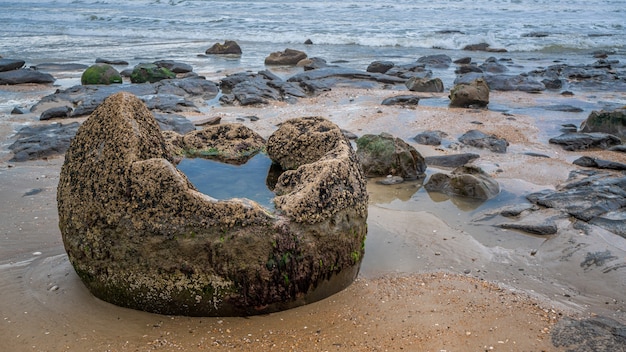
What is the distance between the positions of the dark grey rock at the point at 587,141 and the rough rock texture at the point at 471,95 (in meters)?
2.68

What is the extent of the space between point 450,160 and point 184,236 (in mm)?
4945

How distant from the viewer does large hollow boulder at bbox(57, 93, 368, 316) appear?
12.7 feet

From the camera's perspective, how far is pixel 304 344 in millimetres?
3713

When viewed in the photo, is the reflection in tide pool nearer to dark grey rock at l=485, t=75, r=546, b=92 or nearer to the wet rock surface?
→ the wet rock surface

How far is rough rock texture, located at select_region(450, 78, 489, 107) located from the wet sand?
4.89 meters

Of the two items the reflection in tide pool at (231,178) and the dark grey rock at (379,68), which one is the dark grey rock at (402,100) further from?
the reflection in tide pool at (231,178)

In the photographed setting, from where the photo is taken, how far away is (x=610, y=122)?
967 cm

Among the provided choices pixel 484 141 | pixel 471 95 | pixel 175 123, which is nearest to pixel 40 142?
pixel 175 123

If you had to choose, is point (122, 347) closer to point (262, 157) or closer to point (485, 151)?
point (262, 157)

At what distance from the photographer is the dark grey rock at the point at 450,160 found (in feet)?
26.2

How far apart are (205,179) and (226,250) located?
4.26 feet

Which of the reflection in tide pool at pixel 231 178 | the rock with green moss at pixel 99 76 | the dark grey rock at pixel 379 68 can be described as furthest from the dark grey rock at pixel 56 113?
the dark grey rock at pixel 379 68

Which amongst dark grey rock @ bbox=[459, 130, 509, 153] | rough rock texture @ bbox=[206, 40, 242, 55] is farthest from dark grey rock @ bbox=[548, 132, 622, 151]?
rough rock texture @ bbox=[206, 40, 242, 55]

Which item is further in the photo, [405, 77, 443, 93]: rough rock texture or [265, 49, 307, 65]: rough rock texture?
[265, 49, 307, 65]: rough rock texture
